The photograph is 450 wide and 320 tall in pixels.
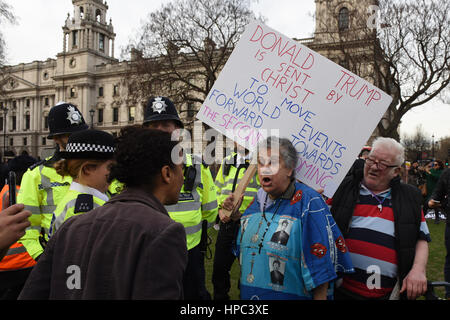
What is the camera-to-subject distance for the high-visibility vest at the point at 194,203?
318cm

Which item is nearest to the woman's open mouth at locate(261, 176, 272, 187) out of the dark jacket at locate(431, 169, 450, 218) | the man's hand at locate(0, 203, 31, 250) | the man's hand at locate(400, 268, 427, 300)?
the man's hand at locate(400, 268, 427, 300)

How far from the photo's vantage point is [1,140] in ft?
235

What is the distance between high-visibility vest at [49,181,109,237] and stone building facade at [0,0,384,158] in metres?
50.7

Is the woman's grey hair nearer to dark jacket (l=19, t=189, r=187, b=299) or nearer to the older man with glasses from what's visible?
the older man with glasses

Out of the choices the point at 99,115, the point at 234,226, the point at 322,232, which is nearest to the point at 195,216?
the point at 234,226

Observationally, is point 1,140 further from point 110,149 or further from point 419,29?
point 110,149

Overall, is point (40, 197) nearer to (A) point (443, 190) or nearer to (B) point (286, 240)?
(B) point (286, 240)

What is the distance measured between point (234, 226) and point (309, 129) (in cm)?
90

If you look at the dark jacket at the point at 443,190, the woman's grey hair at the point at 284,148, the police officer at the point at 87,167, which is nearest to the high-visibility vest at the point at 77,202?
the police officer at the point at 87,167

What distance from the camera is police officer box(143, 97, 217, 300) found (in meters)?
3.19

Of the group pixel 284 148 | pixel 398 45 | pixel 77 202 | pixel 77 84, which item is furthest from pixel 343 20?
pixel 77 84

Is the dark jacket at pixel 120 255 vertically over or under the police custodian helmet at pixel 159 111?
under

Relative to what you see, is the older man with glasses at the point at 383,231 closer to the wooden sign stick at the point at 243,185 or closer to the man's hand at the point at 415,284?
the man's hand at the point at 415,284
